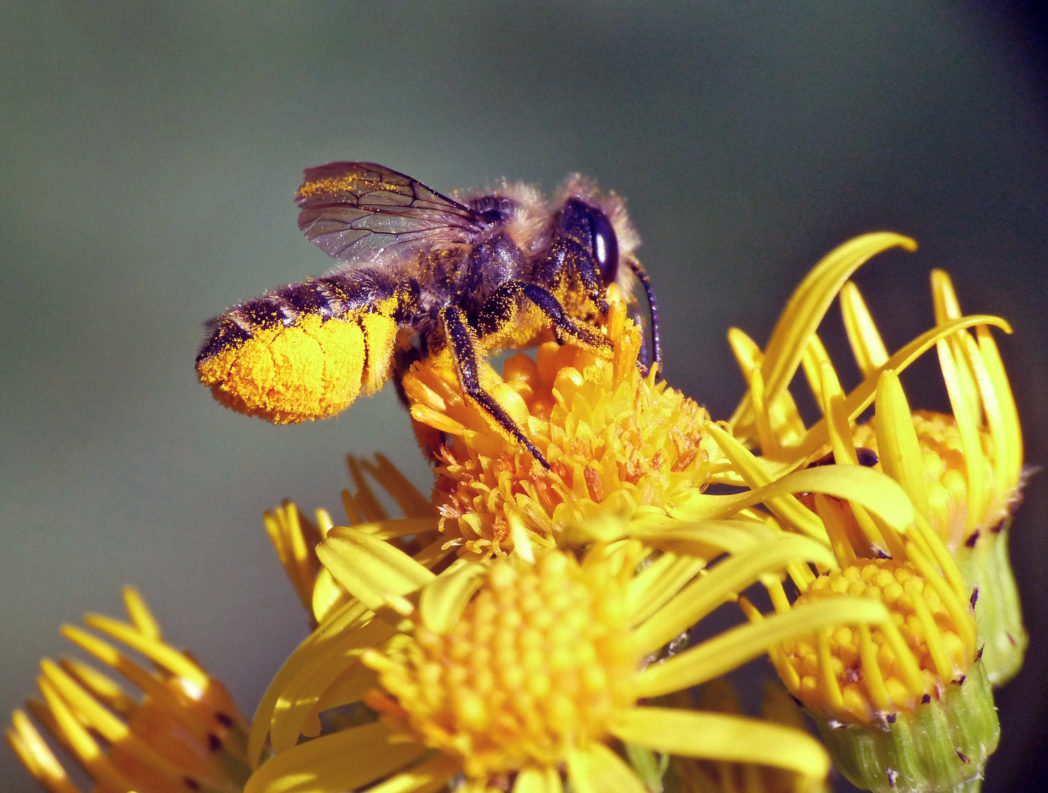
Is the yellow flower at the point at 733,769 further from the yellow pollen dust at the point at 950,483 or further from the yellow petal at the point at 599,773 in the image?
the yellow pollen dust at the point at 950,483

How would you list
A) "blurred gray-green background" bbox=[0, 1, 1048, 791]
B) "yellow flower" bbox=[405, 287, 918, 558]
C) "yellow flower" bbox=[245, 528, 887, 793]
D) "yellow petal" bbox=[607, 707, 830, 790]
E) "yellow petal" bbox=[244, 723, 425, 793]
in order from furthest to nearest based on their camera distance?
"blurred gray-green background" bbox=[0, 1, 1048, 791] → "yellow flower" bbox=[405, 287, 918, 558] → "yellow petal" bbox=[244, 723, 425, 793] → "yellow flower" bbox=[245, 528, 887, 793] → "yellow petal" bbox=[607, 707, 830, 790]

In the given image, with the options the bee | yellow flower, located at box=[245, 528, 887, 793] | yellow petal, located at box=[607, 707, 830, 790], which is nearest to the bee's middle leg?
the bee

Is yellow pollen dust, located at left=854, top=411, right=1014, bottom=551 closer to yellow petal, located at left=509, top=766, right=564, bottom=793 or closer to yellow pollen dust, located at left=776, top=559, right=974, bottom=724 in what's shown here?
yellow pollen dust, located at left=776, top=559, right=974, bottom=724

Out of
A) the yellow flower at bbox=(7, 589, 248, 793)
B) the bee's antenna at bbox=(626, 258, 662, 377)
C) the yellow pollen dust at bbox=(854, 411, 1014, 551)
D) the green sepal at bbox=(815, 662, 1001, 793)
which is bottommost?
the green sepal at bbox=(815, 662, 1001, 793)

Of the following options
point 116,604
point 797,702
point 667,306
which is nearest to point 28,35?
point 116,604

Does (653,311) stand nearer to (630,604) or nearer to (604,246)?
(604,246)

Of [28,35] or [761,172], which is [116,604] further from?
[761,172]

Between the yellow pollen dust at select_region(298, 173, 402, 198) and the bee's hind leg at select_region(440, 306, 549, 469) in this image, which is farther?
the yellow pollen dust at select_region(298, 173, 402, 198)

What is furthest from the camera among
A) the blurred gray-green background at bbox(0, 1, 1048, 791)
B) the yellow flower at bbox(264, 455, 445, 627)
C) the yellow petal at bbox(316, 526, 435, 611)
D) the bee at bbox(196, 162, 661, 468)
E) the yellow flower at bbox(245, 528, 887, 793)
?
the blurred gray-green background at bbox(0, 1, 1048, 791)

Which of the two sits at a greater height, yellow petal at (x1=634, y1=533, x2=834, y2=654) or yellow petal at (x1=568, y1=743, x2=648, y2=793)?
yellow petal at (x1=634, y1=533, x2=834, y2=654)

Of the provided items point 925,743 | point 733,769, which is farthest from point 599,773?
point 925,743
